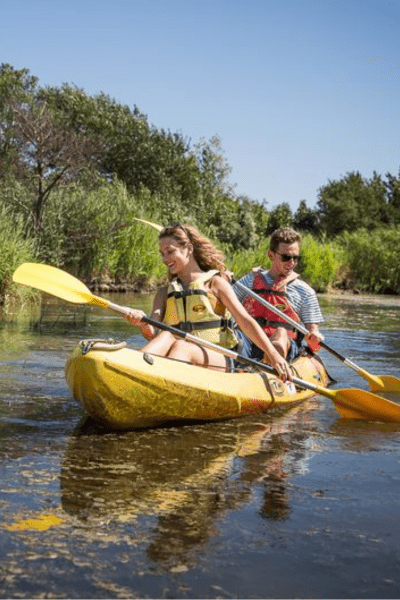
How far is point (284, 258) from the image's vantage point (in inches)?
220

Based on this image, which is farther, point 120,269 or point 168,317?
point 120,269

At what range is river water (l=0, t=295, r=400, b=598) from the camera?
227 centimetres

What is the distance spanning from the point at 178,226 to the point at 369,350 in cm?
463

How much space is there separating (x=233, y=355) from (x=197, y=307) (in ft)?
1.09

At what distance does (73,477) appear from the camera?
323 cm

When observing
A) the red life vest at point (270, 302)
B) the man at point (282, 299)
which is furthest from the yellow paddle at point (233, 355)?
the red life vest at point (270, 302)

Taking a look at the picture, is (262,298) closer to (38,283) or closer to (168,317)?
(168,317)

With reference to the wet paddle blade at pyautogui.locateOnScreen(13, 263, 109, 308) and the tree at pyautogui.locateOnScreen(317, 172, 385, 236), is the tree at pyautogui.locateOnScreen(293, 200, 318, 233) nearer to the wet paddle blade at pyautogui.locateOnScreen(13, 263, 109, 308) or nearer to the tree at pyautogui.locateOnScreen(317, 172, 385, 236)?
the tree at pyautogui.locateOnScreen(317, 172, 385, 236)

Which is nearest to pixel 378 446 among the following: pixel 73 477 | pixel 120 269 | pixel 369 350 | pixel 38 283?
pixel 73 477

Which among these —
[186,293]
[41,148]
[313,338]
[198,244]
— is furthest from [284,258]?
[41,148]

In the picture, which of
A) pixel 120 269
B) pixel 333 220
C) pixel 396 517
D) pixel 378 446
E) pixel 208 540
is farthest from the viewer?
pixel 333 220

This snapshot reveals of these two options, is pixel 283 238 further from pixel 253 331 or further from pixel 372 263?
pixel 372 263

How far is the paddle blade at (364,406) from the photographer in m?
4.86

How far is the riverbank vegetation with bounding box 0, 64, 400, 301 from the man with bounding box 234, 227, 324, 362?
5.77m
